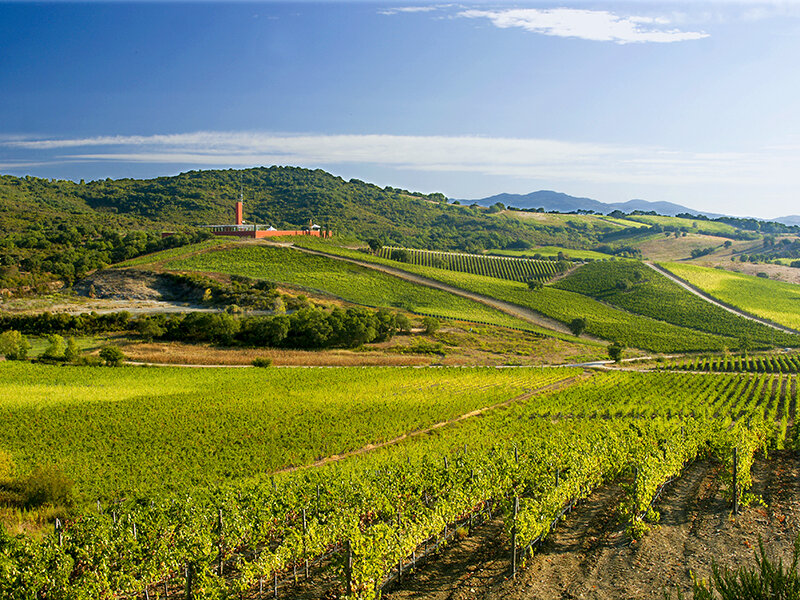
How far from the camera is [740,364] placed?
64938mm

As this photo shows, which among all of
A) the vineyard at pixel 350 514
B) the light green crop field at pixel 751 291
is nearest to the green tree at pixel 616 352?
the vineyard at pixel 350 514

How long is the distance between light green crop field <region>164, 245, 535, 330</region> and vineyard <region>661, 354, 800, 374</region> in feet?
80.7

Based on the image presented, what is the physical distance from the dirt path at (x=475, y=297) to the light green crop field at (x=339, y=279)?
6.23 ft

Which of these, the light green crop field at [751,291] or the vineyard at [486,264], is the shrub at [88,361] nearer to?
the vineyard at [486,264]

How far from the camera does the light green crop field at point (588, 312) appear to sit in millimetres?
79625

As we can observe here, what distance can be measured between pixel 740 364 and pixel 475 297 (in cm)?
4599

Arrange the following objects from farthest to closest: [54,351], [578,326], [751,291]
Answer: [751,291], [578,326], [54,351]

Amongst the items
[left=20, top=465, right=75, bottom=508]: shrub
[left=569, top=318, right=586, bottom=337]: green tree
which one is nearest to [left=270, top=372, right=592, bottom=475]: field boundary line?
[left=20, top=465, right=75, bottom=508]: shrub

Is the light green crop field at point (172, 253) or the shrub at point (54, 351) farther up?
the light green crop field at point (172, 253)

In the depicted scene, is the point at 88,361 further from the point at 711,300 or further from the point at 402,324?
the point at 711,300

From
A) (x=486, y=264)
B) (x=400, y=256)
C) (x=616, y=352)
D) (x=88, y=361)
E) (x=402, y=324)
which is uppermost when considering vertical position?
(x=400, y=256)

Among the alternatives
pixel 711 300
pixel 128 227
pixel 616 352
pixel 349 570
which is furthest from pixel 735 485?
pixel 128 227

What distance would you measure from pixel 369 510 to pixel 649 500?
9.21 meters

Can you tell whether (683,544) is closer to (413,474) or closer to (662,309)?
(413,474)
